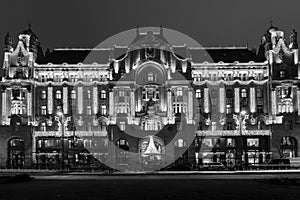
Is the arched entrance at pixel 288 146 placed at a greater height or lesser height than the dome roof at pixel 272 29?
lesser

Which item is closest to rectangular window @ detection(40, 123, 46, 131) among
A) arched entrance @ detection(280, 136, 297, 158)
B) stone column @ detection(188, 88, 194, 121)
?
stone column @ detection(188, 88, 194, 121)

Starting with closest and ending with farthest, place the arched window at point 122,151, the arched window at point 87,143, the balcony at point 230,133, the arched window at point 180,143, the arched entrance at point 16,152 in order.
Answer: the arched window at point 122,151
the arched entrance at point 16,152
the arched window at point 180,143
the balcony at point 230,133
the arched window at point 87,143

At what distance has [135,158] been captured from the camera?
136 m

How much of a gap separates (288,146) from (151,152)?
129 ft

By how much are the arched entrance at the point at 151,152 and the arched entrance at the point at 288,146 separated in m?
30.7

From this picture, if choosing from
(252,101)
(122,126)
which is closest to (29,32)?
(122,126)

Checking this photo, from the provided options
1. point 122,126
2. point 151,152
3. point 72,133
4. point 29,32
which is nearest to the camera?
point 151,152

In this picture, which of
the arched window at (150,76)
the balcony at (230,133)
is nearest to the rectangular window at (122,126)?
the arched window at (150,76)

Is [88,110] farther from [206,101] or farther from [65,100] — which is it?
[206,101]

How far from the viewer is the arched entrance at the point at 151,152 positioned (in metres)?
122

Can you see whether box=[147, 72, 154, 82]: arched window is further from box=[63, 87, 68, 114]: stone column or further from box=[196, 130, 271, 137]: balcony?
box=[63, 87, 68, 114]: stone column

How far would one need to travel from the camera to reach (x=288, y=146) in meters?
141

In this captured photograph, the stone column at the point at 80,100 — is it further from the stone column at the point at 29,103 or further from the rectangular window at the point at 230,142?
the rectangular window at the point at 230,142

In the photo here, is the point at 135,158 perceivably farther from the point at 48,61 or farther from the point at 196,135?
the point at 48,61
